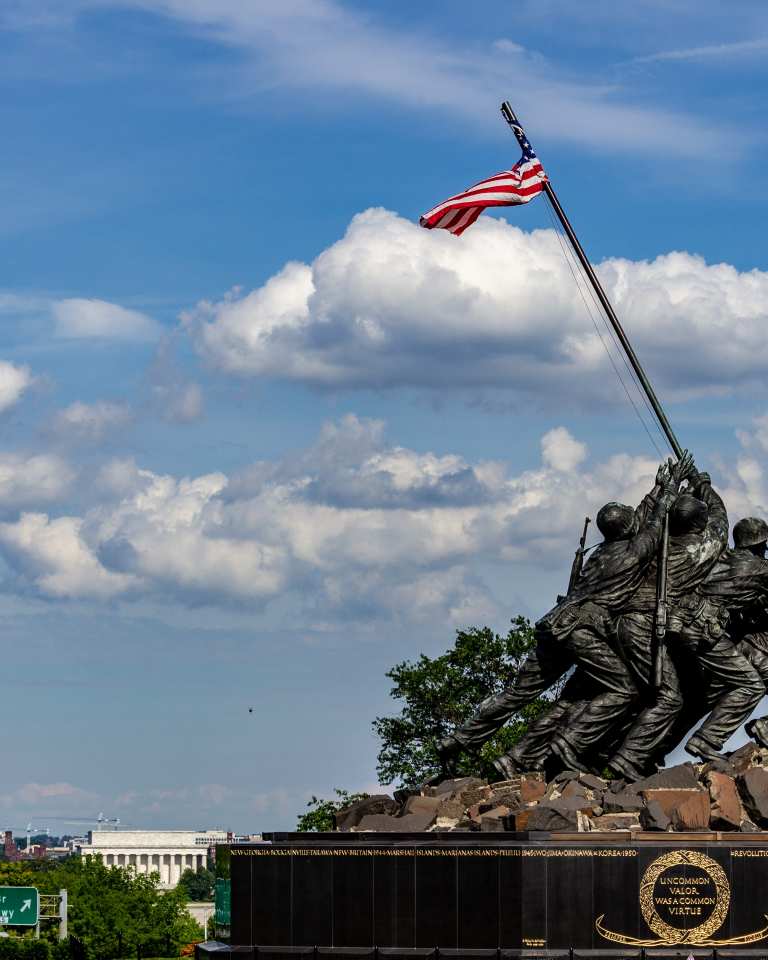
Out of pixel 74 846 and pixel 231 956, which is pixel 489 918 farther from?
pixel 74 846

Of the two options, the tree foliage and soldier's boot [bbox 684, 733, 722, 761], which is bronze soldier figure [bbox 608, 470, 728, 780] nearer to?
soldier's boot [bbox 684, 733, 722, 761]

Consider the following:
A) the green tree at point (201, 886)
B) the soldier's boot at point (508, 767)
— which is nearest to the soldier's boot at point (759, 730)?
the soldier's boot at point (508, 767)

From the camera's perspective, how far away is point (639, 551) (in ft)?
80.4

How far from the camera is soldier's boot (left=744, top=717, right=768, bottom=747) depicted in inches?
943

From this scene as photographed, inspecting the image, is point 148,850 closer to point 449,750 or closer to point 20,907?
point 20,907

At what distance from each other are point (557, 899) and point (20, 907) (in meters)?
24.6

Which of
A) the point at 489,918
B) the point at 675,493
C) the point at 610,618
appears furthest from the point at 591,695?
the point at 489,918

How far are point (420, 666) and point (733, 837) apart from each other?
61.2 ft

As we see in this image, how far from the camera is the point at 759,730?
2408 centimetres

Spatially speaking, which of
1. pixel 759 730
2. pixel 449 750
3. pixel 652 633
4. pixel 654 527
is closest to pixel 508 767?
pixel 449 750

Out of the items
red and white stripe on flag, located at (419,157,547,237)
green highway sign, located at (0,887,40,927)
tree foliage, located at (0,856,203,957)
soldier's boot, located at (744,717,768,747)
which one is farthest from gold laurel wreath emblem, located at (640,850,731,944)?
tree foliage, located at (0,856,203,957)

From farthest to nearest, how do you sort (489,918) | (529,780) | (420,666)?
(420,666) < (529,780) < (489,918)

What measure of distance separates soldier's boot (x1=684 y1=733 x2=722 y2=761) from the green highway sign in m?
22.1

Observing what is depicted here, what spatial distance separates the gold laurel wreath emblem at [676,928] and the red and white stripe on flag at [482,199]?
9.23 meters
